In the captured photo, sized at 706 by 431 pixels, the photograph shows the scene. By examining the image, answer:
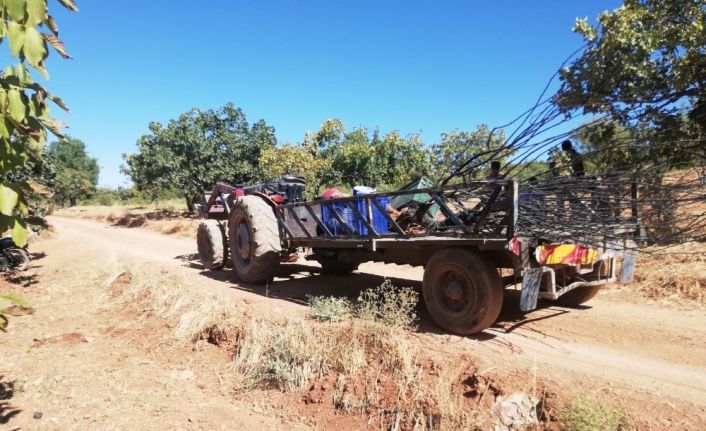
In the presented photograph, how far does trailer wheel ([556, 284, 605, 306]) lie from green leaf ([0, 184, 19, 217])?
5.77m

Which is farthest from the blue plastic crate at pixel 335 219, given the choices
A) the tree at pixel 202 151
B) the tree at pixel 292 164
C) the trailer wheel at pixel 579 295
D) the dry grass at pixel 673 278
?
the tree at pixel 202 151

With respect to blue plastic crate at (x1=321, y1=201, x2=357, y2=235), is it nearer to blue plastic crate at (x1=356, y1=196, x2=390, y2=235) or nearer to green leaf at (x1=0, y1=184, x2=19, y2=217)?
blue plastic crate at (x1=356, y1=196, x2=390, y2=235)

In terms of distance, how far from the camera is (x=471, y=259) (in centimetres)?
443

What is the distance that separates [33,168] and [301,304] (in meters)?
9.86

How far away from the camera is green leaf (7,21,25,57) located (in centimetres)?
143

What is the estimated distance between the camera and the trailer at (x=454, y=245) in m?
4.27

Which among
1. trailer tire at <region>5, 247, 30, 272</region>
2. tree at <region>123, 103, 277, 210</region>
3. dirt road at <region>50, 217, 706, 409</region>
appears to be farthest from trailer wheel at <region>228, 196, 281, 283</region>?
tree at <region>123, 103, 277, 210</region>

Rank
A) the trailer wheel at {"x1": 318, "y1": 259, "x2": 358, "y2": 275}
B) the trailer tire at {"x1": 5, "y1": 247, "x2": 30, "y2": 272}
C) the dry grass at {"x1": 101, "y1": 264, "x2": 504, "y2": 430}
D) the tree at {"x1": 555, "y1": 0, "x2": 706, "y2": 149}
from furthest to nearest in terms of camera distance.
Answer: the trailer tire at {"x1": 5, "y1": 247, "x2": 30, "y2": 272}, the trailer wheel at {"x1": 318, "y1": 259, "x2": 358, "y2": 275}, the tree at {"x1": 555, "y1": 0, "x2": 706, "y2": 149}, the dry grass at {"x1": 101, "y1": 264, "x2": 504, "y2": 430}

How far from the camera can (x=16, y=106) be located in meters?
1.63

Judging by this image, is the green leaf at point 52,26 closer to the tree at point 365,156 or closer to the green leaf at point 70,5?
the green leaf at point 70,5

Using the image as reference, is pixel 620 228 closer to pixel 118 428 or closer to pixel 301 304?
pixel 301 304

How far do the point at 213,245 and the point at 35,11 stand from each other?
26.1 ft

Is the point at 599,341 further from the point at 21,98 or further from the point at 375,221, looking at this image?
the point at 21,98

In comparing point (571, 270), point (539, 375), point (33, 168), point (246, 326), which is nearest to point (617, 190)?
point (571, 270)
